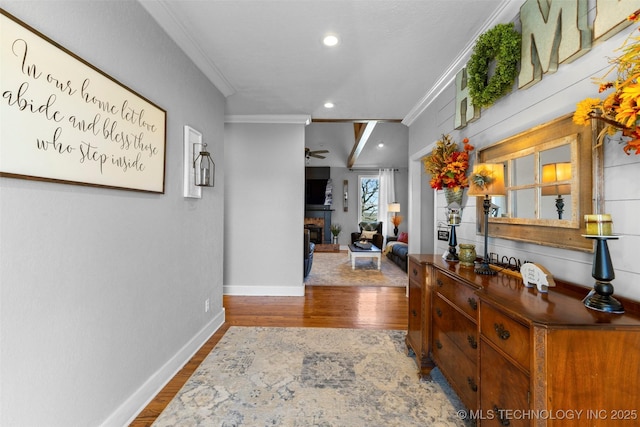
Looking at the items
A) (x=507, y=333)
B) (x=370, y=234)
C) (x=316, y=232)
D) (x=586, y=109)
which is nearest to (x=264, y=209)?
(x=507, y=333)

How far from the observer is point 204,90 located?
269 cm

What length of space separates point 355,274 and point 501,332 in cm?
442

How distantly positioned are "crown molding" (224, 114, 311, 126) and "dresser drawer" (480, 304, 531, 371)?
3.48 metres

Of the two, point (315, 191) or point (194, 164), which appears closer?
point (194, 164)

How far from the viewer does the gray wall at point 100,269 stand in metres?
1.11

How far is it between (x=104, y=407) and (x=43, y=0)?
204 centimetres

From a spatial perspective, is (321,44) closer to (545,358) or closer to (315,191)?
(545,358)

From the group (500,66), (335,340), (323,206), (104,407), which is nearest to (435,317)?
(335,340)

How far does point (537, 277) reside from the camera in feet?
4.36

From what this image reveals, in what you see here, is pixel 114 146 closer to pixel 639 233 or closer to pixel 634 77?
pixel 634 77

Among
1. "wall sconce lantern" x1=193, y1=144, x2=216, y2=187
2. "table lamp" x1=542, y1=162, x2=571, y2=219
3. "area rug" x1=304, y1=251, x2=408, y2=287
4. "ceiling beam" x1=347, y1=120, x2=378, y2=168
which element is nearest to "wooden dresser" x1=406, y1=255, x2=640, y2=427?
"table lamp" x1=542, y1=162, x2=571, y2=219

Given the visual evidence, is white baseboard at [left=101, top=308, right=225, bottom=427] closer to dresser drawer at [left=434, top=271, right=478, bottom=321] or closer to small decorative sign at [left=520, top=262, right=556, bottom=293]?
dresser drawer at [left=434, top=271, right=478, bottom=321]

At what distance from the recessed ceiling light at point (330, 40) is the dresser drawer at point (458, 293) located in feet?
6.60

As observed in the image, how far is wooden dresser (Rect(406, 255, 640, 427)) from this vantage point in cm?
93
